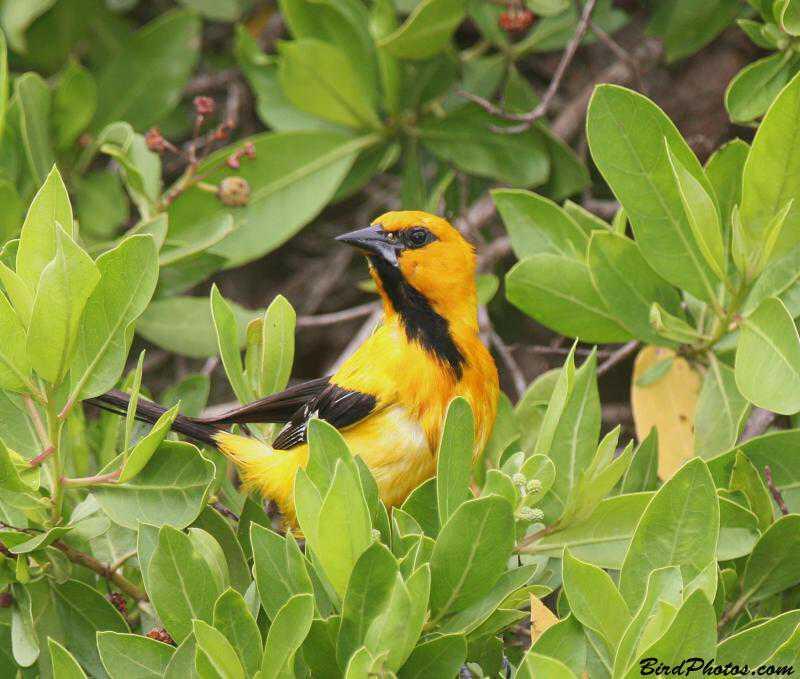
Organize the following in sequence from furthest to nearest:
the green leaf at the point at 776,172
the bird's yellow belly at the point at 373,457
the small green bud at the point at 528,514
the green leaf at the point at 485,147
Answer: the green leaf at the point at 485,147, the bird's yellow belly at the point at 373,457, the green leaf at the point at 776,172, the small green bud at the point at 528,514

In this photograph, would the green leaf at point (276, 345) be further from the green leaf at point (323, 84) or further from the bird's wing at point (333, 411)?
the green leaf at point (323, 84)

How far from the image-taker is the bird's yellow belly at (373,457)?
11.1 ft

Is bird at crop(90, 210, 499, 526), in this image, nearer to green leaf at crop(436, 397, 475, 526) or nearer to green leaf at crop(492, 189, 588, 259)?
green leaf at crop(492, 189, 588, 259)

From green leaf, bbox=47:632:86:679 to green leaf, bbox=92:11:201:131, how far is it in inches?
119

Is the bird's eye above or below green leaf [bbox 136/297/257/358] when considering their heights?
above

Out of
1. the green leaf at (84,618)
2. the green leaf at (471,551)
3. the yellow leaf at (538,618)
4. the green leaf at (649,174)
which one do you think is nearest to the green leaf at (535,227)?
the green leaf at (649,174)

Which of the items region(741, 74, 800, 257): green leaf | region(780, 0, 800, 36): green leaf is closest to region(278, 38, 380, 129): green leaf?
region(780, 0, 800, 36): green leaf

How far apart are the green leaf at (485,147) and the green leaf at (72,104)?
4.39ft

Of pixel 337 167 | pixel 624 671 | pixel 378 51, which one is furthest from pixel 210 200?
pixel 624 671

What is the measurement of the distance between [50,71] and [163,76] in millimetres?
758

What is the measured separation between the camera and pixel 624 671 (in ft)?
6.63

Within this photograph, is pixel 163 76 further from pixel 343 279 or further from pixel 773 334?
pixel 773 334

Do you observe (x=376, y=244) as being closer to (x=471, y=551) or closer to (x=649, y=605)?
(x=471, y=551)

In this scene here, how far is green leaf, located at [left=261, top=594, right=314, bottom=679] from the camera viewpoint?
2.06 meters
